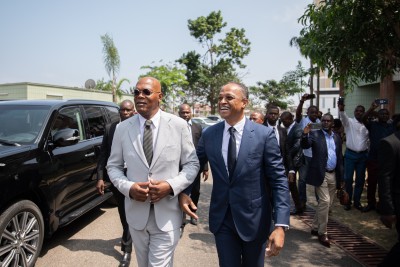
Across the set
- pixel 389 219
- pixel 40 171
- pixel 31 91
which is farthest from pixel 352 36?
pixel 31 91

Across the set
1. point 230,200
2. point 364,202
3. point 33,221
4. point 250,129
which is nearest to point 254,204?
point 230,200

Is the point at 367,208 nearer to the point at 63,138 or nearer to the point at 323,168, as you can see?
the point at 323,168

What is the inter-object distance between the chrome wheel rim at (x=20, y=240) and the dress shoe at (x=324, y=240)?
12.6 feet

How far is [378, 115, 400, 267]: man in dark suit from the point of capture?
318cm

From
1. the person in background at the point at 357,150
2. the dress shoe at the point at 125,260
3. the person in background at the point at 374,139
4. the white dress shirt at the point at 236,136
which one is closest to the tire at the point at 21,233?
the dress shoe at the point at 125,260

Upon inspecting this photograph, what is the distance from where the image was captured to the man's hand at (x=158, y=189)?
2.34 m

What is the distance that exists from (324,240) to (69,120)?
4.19 meters

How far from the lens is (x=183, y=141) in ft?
8.55

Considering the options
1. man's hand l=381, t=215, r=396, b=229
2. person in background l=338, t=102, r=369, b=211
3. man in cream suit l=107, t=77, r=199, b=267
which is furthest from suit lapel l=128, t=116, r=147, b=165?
person in background l=338, t=102, r=369, b=211

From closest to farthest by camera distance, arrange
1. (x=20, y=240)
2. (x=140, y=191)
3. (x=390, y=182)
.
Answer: (x=140, y=191) → (x=390, y=182) → (x=20, y=240)

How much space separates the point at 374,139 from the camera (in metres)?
6.38

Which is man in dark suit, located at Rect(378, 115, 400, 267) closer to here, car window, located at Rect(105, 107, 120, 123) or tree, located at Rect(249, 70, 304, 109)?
car window, located at Rect(105, 107, 120, 123)

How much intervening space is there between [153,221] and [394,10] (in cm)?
479

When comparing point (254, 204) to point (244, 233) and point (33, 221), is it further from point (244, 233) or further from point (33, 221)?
point (33, 221)
